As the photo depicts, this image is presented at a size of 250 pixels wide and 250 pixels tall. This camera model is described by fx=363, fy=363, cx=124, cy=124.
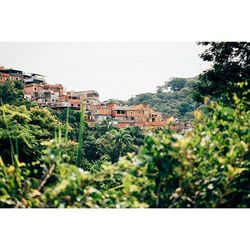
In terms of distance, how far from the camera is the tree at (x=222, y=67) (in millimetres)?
4883

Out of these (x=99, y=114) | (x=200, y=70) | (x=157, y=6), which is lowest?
(x=99, y=114)

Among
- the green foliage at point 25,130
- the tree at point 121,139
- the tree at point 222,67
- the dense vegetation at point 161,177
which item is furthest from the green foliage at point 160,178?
the tree at point 121,139

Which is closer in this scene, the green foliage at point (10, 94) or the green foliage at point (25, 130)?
the green foliage at point (25, 130)

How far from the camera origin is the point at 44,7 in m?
3.02

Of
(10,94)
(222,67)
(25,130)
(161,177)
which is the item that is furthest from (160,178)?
(10,94)

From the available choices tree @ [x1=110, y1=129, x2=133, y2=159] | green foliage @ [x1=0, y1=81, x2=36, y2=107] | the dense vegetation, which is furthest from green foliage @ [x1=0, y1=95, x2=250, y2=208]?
tree @ [x1=110, y1=129, x2=133, y2=159]

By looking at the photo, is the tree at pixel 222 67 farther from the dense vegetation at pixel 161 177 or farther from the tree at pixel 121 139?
the tree at pixel 121 139

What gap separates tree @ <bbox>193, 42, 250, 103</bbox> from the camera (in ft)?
16.0

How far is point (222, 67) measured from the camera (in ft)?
17.3

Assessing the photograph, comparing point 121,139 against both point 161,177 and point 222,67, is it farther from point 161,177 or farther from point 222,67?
point 161,177

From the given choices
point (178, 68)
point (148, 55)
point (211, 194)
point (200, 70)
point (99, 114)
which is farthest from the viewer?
point (99, 114)
